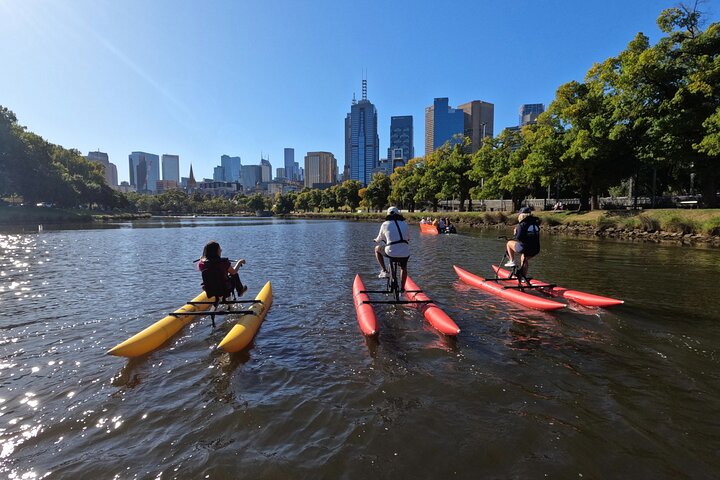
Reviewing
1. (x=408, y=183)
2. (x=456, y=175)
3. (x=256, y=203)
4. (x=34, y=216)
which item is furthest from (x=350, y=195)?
(x=34, y=216)

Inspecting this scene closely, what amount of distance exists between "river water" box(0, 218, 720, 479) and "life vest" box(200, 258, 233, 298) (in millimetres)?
993

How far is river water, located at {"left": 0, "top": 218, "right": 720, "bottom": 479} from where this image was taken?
13.4ft

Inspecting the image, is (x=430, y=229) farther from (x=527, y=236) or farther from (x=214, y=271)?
(x=214, y=271)

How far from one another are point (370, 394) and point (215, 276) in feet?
15.1

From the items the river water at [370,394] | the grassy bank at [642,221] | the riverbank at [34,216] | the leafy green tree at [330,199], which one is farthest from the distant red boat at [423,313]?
the leafy green tree at [330,199]

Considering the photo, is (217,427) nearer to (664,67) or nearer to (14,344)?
(14,344)

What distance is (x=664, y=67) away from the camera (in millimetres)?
32469

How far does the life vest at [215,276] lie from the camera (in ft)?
26.8

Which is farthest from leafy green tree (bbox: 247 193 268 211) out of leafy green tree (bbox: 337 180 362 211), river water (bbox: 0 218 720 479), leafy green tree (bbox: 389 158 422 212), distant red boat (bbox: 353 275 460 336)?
distant red boat (bbox: 353 275 460 336)

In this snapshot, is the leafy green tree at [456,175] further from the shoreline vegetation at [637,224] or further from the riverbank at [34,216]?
the riverbank at [34,216]

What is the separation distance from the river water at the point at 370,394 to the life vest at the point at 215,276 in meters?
0.99

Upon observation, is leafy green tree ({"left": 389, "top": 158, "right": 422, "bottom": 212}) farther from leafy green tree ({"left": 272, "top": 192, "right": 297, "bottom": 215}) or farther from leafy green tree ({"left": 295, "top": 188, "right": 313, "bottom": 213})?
leafy green tree ({"left": 272, "top": 192, "right": 297, "bottom": 215})

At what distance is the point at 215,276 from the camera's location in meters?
8.26

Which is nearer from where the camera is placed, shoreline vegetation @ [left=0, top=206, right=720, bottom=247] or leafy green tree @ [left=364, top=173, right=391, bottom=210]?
shoreline vegetation @ [left=0, top=206, right=720, bottom=247]
